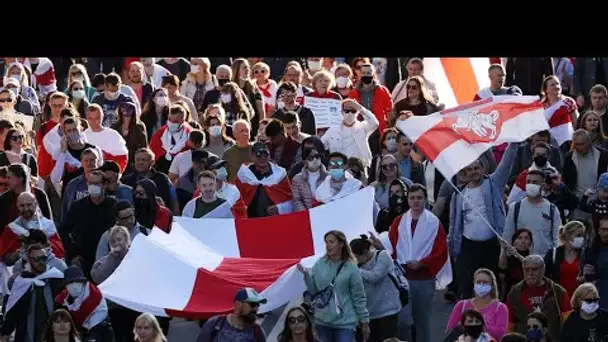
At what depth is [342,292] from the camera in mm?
12289

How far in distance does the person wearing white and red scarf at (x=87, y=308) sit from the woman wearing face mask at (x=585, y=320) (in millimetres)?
3471

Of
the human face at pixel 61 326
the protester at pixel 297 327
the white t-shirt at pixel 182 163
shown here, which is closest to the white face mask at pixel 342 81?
the white t-shirt at pixel 182 163

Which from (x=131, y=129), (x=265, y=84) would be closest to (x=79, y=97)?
(x=131, y=129)

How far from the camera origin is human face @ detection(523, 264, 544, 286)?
12.8 m

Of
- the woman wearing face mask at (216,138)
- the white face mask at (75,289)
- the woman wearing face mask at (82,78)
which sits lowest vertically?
the white face mask at (75,289)

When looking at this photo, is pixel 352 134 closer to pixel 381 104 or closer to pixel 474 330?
pixel 381 104

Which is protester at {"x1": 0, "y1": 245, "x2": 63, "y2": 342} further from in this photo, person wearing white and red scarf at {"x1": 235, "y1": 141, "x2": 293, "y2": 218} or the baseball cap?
person wearing white and red scarf at {"x1": 235, "y1": 141, "x2": 293, "y2": 218}

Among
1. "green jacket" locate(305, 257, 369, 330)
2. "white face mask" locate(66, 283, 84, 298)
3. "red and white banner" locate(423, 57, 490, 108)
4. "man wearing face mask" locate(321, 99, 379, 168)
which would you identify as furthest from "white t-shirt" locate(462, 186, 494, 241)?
"red and white banner" locate(423, 57, 490, 108)

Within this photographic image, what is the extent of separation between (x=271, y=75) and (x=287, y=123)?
19.2 feet

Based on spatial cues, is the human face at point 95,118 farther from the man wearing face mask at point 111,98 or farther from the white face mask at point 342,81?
the white face mask at point 342,81

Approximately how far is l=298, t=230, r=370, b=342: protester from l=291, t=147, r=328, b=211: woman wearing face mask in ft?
7.81

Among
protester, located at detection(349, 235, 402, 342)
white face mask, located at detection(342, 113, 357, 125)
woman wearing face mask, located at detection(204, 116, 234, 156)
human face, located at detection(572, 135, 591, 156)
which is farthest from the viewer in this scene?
white face mask, located at detection(342, 113, 357, 125)

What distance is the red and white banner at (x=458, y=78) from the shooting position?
20312 millimetres
